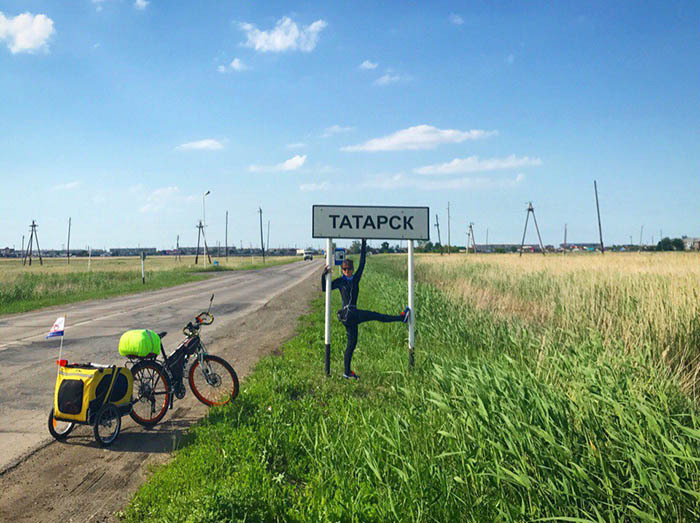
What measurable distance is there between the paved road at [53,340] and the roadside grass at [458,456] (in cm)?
229

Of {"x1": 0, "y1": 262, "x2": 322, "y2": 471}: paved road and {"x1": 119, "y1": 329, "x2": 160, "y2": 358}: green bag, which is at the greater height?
{"x1": 119, "y1": 329, "x2": 160, "y2": 358}: green bag

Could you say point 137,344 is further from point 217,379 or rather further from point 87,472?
point 87,472

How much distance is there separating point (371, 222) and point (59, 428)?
4.89 m

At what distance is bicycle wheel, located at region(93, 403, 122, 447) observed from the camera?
14.8 ft

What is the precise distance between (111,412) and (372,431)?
294 cm

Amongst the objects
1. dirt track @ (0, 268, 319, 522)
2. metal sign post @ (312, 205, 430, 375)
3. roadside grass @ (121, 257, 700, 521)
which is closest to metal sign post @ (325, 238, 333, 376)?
metal sign post @ (312, 205, 430, 375)

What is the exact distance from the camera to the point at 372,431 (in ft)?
13.0

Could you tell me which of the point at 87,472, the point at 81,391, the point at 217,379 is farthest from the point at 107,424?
the point at 217,379

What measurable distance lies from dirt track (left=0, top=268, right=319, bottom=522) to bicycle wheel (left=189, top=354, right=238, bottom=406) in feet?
0.61

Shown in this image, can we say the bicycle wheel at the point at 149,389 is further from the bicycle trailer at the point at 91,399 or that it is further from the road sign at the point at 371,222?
the road sign at the point at 371,222

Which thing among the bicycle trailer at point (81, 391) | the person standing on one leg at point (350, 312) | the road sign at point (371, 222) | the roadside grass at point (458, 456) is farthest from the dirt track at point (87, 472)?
the road sign at point (371, 222)

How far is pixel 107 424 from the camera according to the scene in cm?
466

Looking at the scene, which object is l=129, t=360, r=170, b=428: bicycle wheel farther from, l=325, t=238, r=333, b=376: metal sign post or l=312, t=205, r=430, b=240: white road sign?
l=312, t=205, r=430, b=240: white road sign

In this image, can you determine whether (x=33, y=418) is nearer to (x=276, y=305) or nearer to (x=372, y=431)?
(x=372, y=431)
